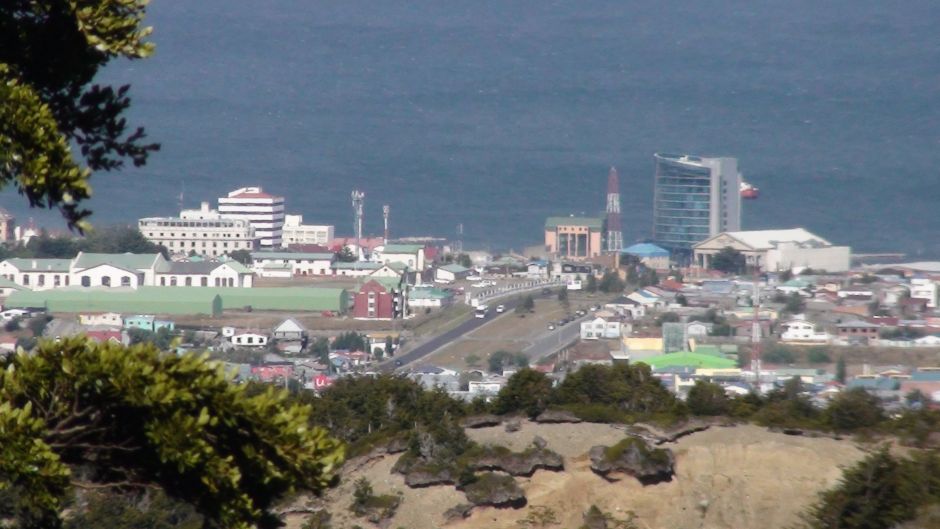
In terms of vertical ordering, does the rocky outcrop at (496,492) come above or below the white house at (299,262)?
below

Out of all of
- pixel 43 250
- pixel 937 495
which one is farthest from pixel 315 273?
pixel 937 495

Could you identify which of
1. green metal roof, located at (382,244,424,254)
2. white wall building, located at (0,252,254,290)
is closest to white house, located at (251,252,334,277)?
green metal roof, located at (382,244,424,254)

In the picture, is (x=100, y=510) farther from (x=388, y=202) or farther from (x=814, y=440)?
(x=388, y=202)

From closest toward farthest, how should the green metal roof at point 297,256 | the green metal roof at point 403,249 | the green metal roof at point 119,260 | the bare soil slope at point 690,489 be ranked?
the bare soil slope at point 690,489, the green metal roof at point 119,260, the green metal roof at point 297,256, the green metal roof at point 403,249

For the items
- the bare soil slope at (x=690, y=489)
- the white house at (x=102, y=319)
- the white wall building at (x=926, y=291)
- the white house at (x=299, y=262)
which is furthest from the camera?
the white house at (x=299, y=262)

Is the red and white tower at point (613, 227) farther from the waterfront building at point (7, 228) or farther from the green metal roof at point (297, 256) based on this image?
the waterfront building at point (7, 228)

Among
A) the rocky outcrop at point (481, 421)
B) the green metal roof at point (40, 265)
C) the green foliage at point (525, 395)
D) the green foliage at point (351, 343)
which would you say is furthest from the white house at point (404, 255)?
the rocky outcrop at point (481, 421)

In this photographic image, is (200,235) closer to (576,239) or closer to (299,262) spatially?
(299,262)
